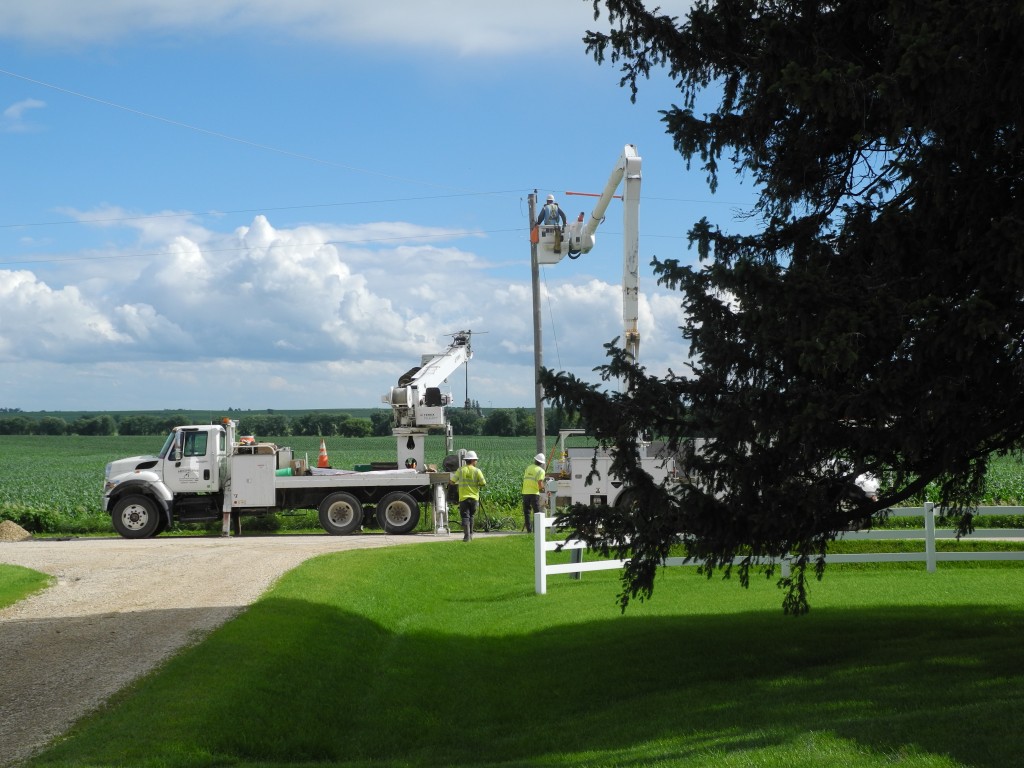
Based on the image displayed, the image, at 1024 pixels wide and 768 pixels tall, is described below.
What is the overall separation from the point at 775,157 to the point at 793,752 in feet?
18.9

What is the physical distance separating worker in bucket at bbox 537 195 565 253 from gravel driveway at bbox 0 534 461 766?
9214 millimetres

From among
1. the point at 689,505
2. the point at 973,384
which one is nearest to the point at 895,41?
the point at 973,384

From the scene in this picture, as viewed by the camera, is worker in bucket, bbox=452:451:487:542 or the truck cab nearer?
worker in bucket, bbox=452:451:487:542

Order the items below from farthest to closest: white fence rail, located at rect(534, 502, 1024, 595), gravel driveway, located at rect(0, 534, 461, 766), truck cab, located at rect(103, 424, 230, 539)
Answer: truck cab, located at rect(103, 424, 230, 539)
white fence rail, located at rect(534, 502, 1024, 595)
gravel driveway, located at rect(0, 534, 461, 766)

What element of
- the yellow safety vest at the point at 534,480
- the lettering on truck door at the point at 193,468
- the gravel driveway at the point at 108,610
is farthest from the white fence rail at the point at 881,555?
the lettering on truck door at the point at 193,468

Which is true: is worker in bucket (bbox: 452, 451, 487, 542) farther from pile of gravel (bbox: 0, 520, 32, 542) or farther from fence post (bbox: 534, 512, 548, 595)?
pile of gravel (bbox: 0, 520, 32, 542)

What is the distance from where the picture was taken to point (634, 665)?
1173 cm

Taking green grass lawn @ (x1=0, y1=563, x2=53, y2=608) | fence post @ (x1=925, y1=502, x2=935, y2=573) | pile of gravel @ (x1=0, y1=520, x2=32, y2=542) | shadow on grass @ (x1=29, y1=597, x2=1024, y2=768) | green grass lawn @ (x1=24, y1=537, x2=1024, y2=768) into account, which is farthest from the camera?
pile of gravel @ (x1=0, y1=520, x2=32, y2=542)

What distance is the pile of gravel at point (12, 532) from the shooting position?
1130 inches

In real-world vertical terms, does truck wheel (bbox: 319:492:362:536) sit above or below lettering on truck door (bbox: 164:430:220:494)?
below

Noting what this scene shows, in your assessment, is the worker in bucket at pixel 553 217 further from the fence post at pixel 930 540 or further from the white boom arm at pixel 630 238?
the fence post at pixel 930 540

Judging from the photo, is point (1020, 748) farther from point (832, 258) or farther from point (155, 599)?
point (155, 599)

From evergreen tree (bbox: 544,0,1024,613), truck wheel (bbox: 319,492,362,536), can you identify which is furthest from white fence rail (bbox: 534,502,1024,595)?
truck wheel (bbox: 319,492,362,536)

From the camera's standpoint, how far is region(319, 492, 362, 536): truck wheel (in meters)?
27.2
